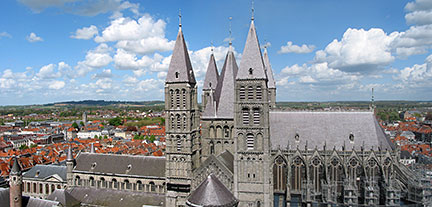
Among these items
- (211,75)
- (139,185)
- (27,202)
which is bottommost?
(139,185)

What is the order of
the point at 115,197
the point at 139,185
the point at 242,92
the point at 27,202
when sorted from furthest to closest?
the point at 139,185 → the point at 115,197 → the point at 27,202 → the point at 242,92

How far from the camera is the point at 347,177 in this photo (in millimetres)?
37094

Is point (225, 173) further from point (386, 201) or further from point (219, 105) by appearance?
point (386, 201)

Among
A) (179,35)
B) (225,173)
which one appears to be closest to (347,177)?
(225,173)

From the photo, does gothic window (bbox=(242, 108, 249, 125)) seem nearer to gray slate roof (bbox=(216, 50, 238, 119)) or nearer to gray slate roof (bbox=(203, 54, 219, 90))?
gray slate roof (bbox=(216, 50, 238, 119))

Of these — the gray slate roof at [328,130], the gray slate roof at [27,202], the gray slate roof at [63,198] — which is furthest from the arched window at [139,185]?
the gray slate roof at [328,130]

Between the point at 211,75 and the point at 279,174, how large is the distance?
17.0 m

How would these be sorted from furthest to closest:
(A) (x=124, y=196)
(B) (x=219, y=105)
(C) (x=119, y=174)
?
(C) (x=119, y=174) → (A) (x=124, y=196) → (B) (x=219, y=105)

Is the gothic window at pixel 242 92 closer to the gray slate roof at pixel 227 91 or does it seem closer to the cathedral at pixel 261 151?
the cathedral at pixel 261 151

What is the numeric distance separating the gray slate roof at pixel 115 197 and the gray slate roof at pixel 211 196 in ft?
32.8

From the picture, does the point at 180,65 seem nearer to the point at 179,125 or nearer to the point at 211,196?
the point at 179,125

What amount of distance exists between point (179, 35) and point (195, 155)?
16.9 meters

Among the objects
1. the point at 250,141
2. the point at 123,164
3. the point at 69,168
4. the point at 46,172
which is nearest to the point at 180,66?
the point at 250,141

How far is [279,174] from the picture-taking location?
3900 centimetres
